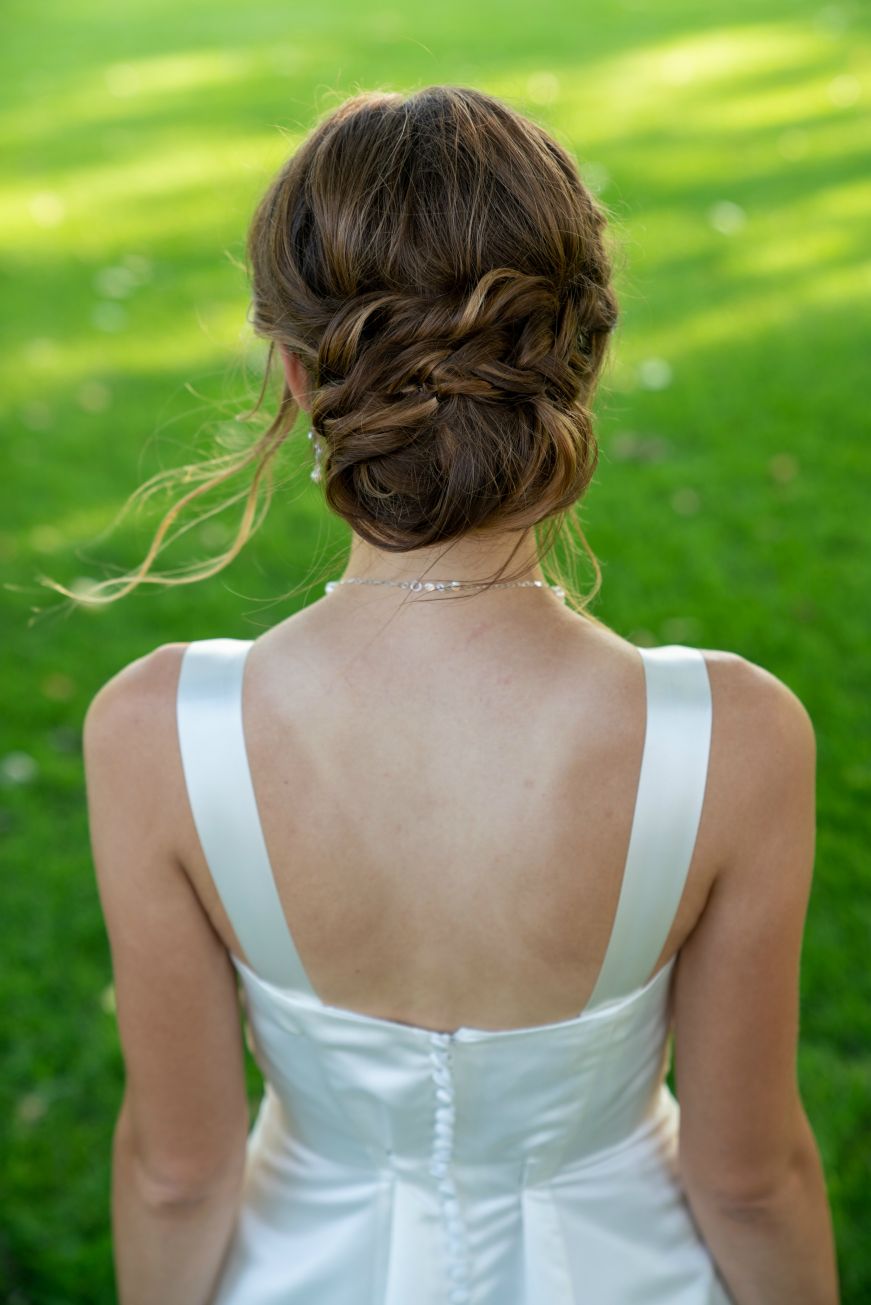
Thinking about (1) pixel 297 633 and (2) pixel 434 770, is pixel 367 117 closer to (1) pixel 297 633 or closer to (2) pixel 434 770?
(1) pixel 297 633

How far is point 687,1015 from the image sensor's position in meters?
1.73

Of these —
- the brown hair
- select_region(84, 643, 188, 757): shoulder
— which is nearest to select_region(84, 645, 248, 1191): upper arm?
select_region(84, 643, 188, 757): shoulder

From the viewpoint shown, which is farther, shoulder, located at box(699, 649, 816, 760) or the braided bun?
shoulder, located at box(699, 649, 816, 760)

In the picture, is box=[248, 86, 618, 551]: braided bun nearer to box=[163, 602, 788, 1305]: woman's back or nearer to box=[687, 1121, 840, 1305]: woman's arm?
box=[163, 602, 788, 1305]: woman's back

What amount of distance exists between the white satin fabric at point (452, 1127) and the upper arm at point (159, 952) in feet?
0.14

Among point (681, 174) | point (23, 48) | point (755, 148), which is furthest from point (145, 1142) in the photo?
point (23, 48)

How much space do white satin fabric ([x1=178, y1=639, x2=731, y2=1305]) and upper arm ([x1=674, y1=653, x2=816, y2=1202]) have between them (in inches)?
2.1

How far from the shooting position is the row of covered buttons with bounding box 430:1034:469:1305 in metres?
1.68

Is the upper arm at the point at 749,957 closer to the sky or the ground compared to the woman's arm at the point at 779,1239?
closer to the sky

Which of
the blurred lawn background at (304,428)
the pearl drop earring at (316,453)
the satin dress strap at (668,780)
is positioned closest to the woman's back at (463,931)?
the satin dress strap at (668,780)

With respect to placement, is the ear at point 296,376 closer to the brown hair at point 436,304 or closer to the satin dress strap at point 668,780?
the brown hair at point 436,304

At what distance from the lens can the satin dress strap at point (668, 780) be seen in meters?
1.52

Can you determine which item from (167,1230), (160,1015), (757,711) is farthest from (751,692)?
(167,1230)

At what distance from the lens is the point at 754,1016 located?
66.3 inches
